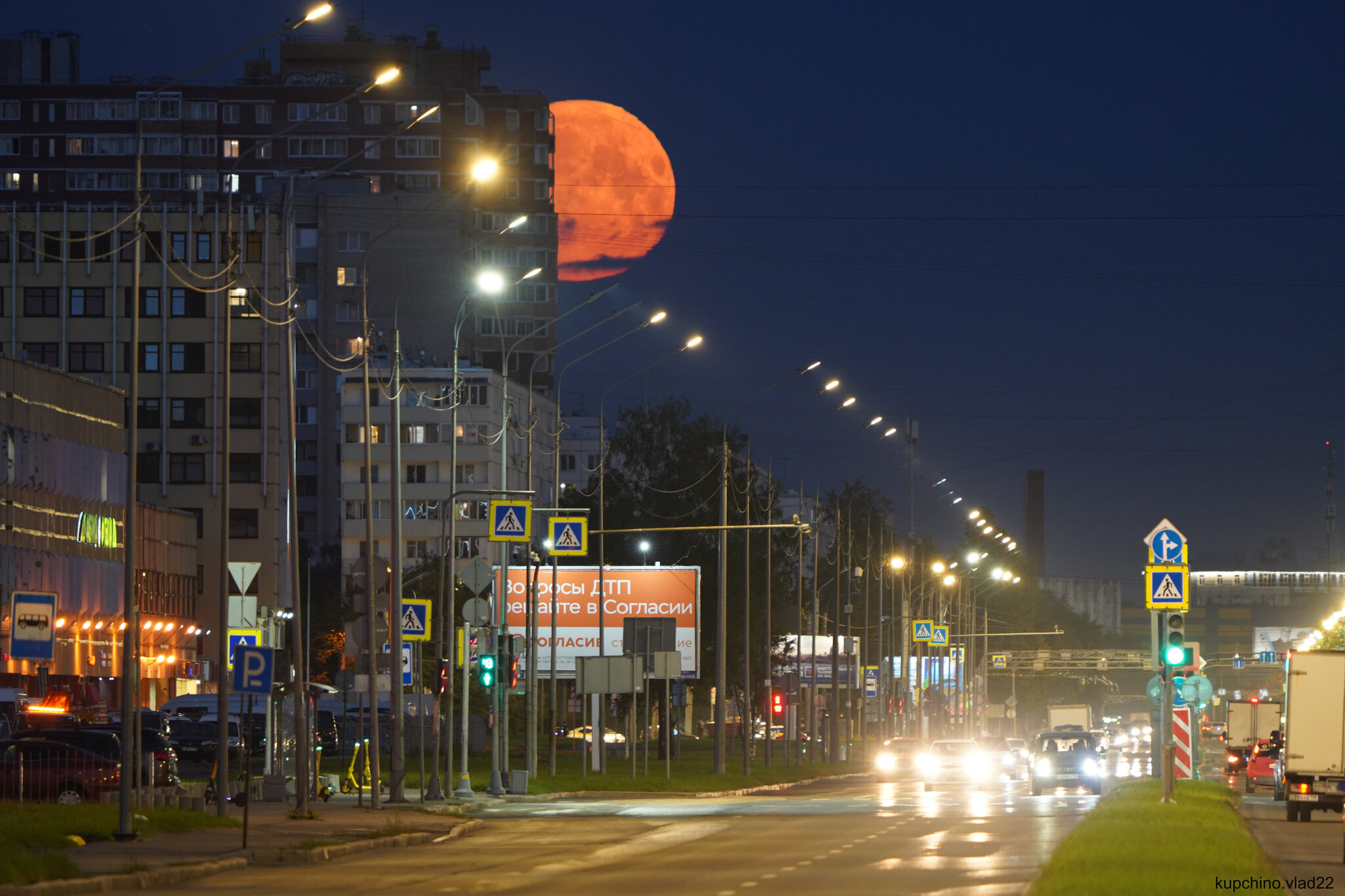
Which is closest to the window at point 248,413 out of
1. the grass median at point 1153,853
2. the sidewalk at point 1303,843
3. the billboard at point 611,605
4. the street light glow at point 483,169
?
the billboard at point 611,605

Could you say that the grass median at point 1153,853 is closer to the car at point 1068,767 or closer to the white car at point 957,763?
the car at point 1068,767

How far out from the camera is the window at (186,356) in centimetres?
11462

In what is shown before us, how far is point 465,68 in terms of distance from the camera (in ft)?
540

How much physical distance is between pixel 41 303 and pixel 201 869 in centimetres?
9984

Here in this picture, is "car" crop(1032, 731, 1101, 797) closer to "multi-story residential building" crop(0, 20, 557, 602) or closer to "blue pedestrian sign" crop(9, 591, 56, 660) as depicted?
"blue pedestrian sign" crop(9, 591, 56, 660)

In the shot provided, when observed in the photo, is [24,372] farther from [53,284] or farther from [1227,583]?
[1227,583]

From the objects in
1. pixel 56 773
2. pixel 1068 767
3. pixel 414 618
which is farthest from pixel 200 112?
pixel 56 773

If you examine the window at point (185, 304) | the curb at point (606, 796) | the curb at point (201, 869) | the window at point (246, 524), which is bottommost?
the curb at point (606, 796)

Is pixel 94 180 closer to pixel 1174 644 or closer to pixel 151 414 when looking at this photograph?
pixel 151 414

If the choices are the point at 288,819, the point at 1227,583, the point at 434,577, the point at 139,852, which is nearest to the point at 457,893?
the point at 139,852

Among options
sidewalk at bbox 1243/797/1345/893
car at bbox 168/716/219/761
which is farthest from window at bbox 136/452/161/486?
sidewalk at bbox 1243/797/1345/893

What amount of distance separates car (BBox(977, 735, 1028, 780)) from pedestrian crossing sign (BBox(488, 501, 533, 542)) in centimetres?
2680

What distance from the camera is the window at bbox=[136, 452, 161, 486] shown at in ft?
374

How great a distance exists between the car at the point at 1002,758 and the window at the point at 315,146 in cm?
10792
